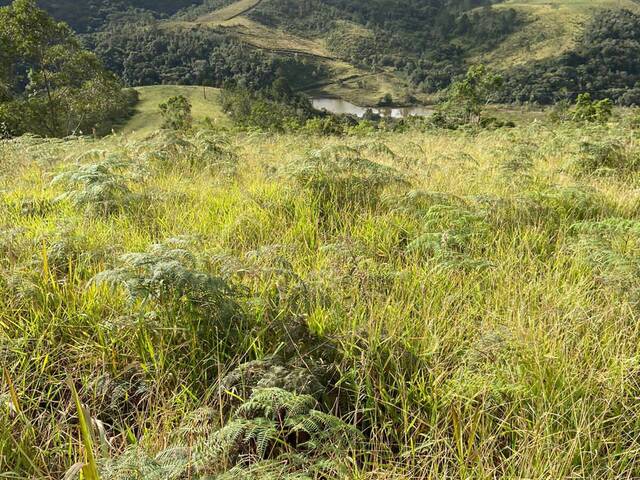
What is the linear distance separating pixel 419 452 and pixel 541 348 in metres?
0.75

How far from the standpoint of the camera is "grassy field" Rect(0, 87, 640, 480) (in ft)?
5.04

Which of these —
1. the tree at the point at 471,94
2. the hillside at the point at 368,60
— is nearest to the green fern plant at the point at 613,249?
the tree at the point at 471,94

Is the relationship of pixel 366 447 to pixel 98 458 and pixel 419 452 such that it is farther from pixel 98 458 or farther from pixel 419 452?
pixel 98 458

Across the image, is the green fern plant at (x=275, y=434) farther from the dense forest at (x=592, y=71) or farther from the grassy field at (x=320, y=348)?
the dense forest at (x=592, y=71)

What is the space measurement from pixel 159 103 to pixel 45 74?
235 ft

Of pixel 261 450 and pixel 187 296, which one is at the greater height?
pixel 187 296

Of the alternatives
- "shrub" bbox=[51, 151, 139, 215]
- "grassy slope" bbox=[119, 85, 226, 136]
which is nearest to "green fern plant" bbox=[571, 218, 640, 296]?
A: "shrub" bbox=[51, 151, 139, 215]

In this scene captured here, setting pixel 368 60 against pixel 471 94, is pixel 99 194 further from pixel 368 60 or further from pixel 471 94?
pixel 368 60

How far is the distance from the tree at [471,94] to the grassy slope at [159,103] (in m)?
48.7

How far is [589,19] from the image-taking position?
175 m

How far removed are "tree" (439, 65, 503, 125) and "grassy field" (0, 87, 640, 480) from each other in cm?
3562

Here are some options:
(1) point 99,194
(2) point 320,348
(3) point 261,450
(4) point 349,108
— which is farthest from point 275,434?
(4) point 349,108

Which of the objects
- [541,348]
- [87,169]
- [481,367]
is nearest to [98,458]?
[481,367]

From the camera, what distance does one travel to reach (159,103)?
91.8 metres
